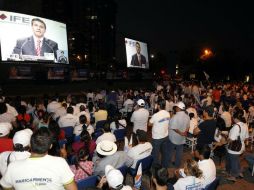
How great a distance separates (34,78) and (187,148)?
43.0ft

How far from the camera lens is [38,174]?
303cm

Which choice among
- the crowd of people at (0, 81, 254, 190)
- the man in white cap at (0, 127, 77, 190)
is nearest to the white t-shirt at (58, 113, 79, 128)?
the crowd of people at (0, 81, 254, 190)

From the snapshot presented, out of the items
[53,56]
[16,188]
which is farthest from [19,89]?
[16,188]

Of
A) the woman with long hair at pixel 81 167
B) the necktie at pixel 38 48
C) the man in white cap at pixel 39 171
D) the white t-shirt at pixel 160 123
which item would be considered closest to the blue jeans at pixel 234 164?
the white t-shirt at pixel 160 123

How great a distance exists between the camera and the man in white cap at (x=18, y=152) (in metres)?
4.37

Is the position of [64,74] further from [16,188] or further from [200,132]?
[16,188]

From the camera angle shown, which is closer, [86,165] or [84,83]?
[86,165]

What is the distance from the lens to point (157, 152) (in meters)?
8.41

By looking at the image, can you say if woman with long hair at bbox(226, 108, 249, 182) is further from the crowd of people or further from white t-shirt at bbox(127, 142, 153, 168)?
white t-shirt at bbox(127, 142, 153, 168)

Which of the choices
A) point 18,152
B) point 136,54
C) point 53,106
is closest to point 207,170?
point 18,152

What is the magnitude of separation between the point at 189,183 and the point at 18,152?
2574 mm

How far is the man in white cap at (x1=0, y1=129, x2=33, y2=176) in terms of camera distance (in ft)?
14.3

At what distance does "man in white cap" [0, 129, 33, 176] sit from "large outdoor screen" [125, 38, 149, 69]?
891 inches

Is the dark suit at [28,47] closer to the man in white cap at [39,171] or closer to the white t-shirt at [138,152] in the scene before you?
the white t-shirt at [138,152]
